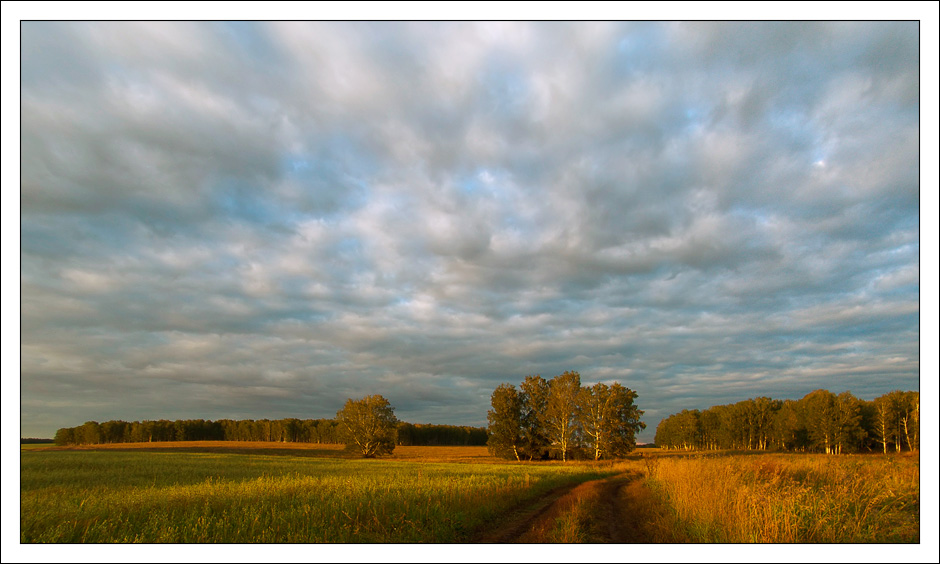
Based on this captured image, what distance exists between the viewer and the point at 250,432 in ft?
552

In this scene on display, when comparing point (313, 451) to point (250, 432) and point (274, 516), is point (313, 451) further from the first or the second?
point (274, 516)

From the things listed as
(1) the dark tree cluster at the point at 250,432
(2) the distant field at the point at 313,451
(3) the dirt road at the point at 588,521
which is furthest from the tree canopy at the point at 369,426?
(3) the dirt road at the point at 588,521

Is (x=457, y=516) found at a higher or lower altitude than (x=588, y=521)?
higher

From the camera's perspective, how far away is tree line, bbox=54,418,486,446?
127312mm

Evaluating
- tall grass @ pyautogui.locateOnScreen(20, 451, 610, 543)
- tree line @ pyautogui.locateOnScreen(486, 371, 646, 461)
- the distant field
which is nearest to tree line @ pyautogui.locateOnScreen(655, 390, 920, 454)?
tree line @ pyautogui.locateOnScreen(486, 371, 646, 461)

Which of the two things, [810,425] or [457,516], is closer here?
[457,516]

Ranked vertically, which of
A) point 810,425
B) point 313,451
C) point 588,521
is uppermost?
point 588,521

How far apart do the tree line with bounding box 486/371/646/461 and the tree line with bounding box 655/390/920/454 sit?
36.9 m

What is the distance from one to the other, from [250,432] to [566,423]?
13678 centimetres

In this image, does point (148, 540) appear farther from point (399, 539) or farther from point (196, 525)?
point (399, 539)

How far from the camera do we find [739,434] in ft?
431

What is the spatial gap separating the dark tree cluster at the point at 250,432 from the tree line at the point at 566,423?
46.7 meters

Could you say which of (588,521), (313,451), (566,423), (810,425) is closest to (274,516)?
(588,521)

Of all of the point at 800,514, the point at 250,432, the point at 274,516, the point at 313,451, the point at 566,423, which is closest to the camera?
the point at 800,514
